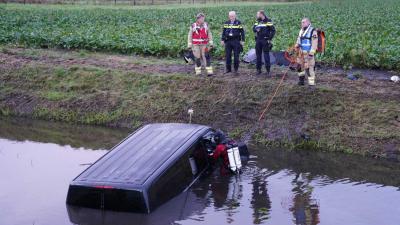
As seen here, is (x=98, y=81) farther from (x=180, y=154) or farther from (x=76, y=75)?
(x=180, y=154)

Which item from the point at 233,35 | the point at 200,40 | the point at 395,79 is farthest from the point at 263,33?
the point at 395,79

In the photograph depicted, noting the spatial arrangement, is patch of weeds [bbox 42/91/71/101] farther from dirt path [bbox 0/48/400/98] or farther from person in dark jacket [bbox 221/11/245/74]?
person in dark jacket [bbox 221/11/245/74]

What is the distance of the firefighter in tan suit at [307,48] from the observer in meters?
15.0

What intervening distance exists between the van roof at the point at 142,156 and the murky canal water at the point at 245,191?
525 millimetres

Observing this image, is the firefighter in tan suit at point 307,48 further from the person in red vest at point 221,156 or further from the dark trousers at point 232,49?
the person in red vest at point 221,156

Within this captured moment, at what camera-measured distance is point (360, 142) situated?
13805 millimetres

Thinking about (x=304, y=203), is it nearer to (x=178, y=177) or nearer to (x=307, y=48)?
(x=178, y=177)

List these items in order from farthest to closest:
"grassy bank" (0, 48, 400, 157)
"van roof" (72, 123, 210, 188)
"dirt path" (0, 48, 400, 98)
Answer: "dirt path" (0, 48, 400, 98), "grassy bank" (0, 48, 400, 157), "van roof" (72, 123, 210, 188)

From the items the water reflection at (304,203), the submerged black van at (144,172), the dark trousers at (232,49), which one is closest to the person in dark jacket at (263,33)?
the dark trousers at (232,49)

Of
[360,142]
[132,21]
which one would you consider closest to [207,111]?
[360,142]

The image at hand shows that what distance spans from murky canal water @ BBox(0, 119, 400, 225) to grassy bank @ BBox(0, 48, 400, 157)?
2.84 ft

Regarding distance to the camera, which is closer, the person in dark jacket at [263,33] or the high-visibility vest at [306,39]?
the high-visibility vest at [306,39]

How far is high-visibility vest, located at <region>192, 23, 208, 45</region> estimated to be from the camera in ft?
54.6

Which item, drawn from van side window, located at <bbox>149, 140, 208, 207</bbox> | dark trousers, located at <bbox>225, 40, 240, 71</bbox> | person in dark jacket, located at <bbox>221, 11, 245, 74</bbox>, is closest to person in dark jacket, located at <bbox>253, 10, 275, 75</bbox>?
person in dark jacket, located at <bbox>221, 11, 245, 74</bbox>
